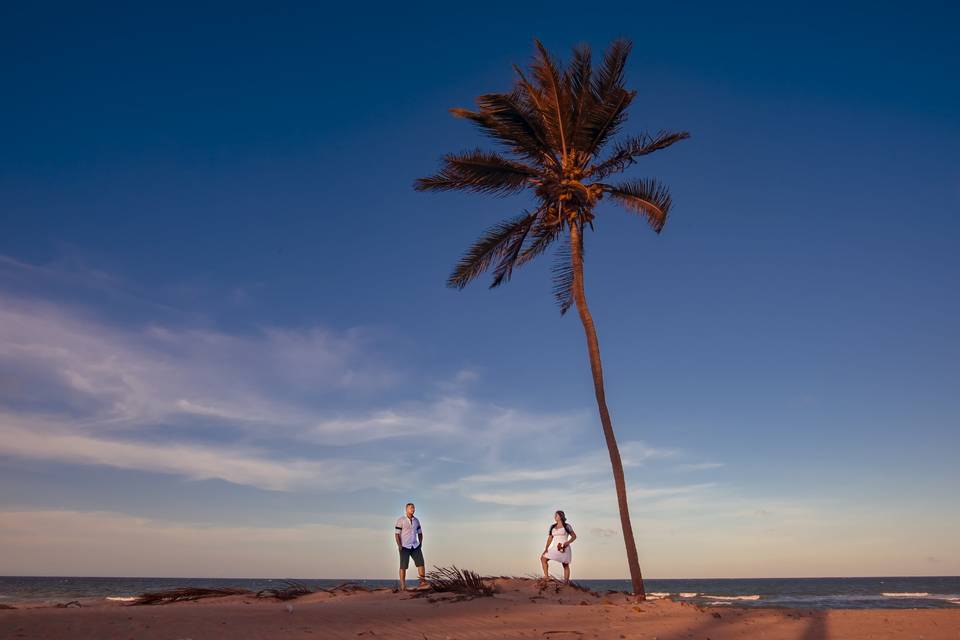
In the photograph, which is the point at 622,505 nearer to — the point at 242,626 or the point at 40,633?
the point at 242,626

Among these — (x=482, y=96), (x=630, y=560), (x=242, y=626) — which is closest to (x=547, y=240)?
(x=482, y=96)

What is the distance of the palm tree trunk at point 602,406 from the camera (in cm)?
1537

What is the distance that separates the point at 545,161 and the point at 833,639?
12.5 metres

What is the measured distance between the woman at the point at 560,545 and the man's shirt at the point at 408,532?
3.14 metres

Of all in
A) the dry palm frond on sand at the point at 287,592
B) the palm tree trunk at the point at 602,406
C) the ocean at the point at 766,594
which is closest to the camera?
the dry palm frond on sand at the point at 287,592

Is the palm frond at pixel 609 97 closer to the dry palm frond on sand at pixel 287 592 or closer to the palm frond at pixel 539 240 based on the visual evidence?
the palm frond at pixel 539 240

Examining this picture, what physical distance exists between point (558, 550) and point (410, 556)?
3.54 meters

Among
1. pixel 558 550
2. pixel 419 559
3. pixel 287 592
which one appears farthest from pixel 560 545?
pixel 287 592

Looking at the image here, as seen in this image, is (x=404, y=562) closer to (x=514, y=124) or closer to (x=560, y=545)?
(x=560, y=545)

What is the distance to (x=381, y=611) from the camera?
10.5 metres

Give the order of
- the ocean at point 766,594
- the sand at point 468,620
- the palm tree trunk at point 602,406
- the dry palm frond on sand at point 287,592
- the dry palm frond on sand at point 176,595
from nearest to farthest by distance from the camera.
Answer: the sand at point 468,620
the dry palm frond on sand at point 176,595
the dry palm frond on sand at point 287,592
the palm tree trunk at point 602,406
the ocean at point 766,594

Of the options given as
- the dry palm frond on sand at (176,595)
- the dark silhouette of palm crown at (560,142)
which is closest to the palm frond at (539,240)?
the dark silhouette of palm crown at (560,142)

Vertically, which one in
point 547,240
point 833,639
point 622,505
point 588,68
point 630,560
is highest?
point 588,68

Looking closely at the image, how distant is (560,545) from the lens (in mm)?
16734
